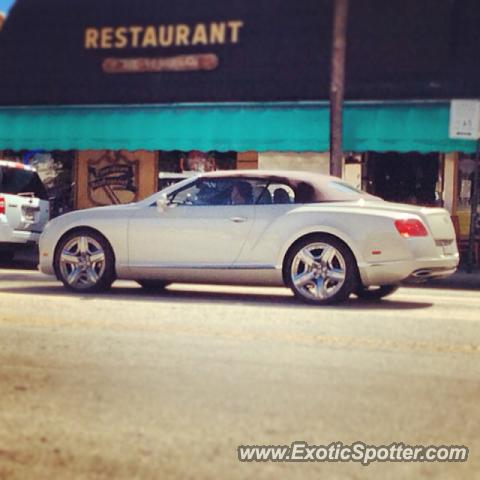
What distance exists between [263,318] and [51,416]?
3299mm

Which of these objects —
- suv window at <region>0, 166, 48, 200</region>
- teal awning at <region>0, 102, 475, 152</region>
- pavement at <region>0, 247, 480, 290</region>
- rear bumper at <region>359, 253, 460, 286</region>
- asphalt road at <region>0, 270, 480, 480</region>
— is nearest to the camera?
asphalt road at <region>0, 270, 480, 480</region>

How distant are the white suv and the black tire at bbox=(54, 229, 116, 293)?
4660mm

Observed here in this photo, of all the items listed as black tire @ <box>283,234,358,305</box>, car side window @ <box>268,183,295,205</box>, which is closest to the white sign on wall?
car side window @ <box>268,183,295,205</box>

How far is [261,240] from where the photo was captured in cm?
862

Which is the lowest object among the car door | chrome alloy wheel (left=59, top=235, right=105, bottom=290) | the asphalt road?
the asphalt road

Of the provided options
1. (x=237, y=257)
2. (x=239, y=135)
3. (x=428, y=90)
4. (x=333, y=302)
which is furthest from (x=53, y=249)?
(x=428, y=90)

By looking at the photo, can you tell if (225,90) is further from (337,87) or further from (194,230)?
(194,230)

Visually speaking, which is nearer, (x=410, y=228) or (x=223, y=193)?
(x=410, y=228)

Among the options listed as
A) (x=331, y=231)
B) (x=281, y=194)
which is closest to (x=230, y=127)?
(x=281, y=194)

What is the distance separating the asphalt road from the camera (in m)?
3.35

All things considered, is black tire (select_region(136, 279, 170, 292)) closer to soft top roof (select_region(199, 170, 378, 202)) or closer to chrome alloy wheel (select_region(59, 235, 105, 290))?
chrome alloy wheel (select_region(59, 235, 105, 290))

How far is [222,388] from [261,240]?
13.8 feet

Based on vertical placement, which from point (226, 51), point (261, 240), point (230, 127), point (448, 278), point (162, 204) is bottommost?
point (448, 278)

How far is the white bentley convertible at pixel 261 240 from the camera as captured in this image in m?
8.16
